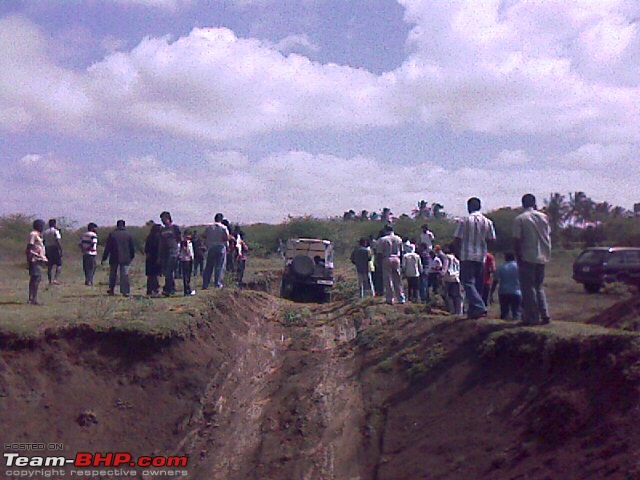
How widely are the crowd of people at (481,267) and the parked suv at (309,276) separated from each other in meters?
2.56

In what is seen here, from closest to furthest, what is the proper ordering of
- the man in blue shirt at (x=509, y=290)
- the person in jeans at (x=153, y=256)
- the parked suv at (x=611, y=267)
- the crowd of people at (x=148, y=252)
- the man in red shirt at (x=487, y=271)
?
the man in blue shirt at (x=509, y=290) → the crowd of people at (x=148, y=252) → the man in red shirt at (x=487, y=271) → the person in jeans at (x=153, y=256) → the parked suv at (x=611, y=267)

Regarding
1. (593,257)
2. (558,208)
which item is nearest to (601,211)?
(558,208)

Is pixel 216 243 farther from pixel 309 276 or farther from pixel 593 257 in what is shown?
pixel 593 257

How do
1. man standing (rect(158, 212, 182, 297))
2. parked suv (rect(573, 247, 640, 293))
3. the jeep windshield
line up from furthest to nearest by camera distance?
1. the jeep windshield
2. parked suv (rect(573, 247, 640, 293))
3. man standing (rect(158, 212, 182, 297))

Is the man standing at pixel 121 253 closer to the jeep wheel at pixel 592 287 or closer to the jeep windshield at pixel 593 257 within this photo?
the jeep windshield at pixel 593 257

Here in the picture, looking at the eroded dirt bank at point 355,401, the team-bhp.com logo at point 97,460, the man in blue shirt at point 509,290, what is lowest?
the team-bhp.com logo at point 97,460

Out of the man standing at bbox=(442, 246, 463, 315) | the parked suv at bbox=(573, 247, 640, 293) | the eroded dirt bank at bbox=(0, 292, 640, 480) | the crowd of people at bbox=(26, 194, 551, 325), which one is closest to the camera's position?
the eroded dirt bank at bbox=(0, 292, 640, 480)

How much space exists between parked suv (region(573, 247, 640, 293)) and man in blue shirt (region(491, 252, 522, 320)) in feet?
43.1

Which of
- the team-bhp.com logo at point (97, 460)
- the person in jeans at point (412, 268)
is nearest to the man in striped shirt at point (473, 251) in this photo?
the team-bhp.com logo at point (97, 460)

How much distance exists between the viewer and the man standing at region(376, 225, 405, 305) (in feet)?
48.1

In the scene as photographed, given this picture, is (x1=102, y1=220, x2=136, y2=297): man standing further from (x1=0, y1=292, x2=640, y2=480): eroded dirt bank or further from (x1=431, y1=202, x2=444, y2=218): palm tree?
(x1=431, y1=202, x2=444, y2=218): palm tree

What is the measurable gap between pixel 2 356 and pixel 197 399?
2.68m

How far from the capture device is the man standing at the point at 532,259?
→ 870 centimetres

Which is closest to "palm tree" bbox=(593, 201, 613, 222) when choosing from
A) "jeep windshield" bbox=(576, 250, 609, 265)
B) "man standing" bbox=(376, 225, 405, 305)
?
"jeep windshield" bbox=(576, 250, 609, 265)
